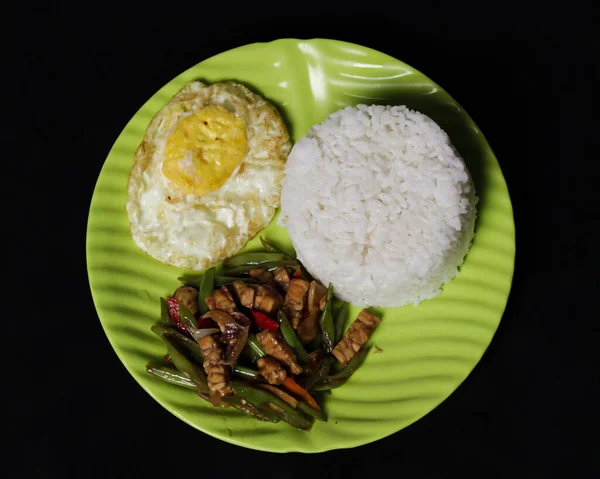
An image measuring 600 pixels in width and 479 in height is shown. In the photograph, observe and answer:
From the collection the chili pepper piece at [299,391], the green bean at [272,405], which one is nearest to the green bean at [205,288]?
the green bean at [272,405]

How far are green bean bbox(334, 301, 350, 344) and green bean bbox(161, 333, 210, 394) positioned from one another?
84cm

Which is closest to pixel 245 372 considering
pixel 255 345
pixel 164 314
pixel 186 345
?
pixel 255 345

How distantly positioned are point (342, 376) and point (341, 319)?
41 cm

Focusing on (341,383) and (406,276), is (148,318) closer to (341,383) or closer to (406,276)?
(341,383)

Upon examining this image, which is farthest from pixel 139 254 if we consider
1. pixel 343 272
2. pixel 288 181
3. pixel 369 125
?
pixel 369 125

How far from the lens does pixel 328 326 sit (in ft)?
13.5

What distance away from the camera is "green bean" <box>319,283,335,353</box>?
4.09 meters

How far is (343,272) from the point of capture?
13.5 ft

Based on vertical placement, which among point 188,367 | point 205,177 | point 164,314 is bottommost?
point 188,367

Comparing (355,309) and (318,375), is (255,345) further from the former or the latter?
(355,309)

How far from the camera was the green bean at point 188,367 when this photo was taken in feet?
13.0

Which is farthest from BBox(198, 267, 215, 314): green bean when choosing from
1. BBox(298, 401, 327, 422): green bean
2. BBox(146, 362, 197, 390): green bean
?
BBox(298, 401, 327, 422): green bean

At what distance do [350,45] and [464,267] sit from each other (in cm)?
167

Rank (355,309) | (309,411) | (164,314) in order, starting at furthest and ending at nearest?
1. (355,309)
2. (164,314)
3. (309,411)
